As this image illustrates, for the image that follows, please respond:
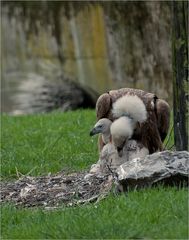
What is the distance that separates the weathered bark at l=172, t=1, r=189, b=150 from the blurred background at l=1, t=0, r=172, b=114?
11.2 m

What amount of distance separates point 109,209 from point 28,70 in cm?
1336

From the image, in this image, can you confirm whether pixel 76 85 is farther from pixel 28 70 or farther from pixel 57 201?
pixel 57 201

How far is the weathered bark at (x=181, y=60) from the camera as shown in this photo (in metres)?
7.25

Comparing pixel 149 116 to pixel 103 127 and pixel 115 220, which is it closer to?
pixel 103 127

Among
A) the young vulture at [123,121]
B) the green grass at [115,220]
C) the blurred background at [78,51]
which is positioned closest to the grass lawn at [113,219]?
the green grass at [115,220]

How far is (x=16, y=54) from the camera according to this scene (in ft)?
64.0

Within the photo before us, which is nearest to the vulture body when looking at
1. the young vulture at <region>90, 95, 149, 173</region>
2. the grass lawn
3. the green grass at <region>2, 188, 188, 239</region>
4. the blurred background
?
the young vulture at <region>90, 95, 149, 173</region>

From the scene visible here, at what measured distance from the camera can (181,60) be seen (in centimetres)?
727

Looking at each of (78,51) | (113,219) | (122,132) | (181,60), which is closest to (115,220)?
(113,219)

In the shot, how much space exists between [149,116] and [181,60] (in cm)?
63

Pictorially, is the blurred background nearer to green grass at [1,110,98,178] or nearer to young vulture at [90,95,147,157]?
green grass at [1,110,98,178]

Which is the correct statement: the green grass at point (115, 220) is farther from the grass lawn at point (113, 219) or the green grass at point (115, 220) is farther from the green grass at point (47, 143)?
the green grass at point (47, 143)

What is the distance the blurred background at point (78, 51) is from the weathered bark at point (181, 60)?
1121 centimetres

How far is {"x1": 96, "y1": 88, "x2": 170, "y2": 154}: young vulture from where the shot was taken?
7520 mm
